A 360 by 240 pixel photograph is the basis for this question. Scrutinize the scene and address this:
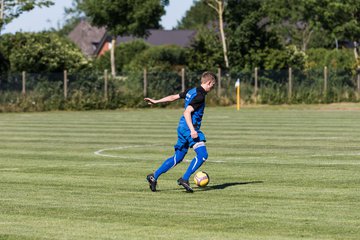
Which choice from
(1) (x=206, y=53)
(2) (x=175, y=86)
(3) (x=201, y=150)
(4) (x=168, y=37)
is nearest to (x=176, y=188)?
(3) (x=201, y=150)

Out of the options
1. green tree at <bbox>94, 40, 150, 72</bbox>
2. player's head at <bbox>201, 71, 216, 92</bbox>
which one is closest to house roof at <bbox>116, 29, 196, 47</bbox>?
green tree at <bbox>94, 40, 150, 72</bbox>

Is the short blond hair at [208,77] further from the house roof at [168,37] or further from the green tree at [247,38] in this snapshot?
the house roof at [168,37]

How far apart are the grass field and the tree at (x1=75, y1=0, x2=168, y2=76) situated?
4586 cm

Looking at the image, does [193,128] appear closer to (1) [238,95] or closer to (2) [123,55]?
(1) [238,95]

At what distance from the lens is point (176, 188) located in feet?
52.9

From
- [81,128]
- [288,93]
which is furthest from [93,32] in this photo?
[81,128]

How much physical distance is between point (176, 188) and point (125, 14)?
206 feet

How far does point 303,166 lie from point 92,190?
16.4ft

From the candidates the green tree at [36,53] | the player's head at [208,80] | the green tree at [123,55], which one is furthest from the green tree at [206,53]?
the player's head at [208,80]

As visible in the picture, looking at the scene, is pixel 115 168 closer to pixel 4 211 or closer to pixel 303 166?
pixel 303 166

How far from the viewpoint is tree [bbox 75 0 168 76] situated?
76.1 meters

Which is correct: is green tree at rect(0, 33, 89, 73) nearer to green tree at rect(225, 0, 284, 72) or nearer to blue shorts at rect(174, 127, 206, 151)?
green tree at rect(225, 0, 284, 72)

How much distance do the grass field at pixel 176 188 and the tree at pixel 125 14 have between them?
45.9 metres

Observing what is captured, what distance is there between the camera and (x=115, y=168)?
19.5 metres
